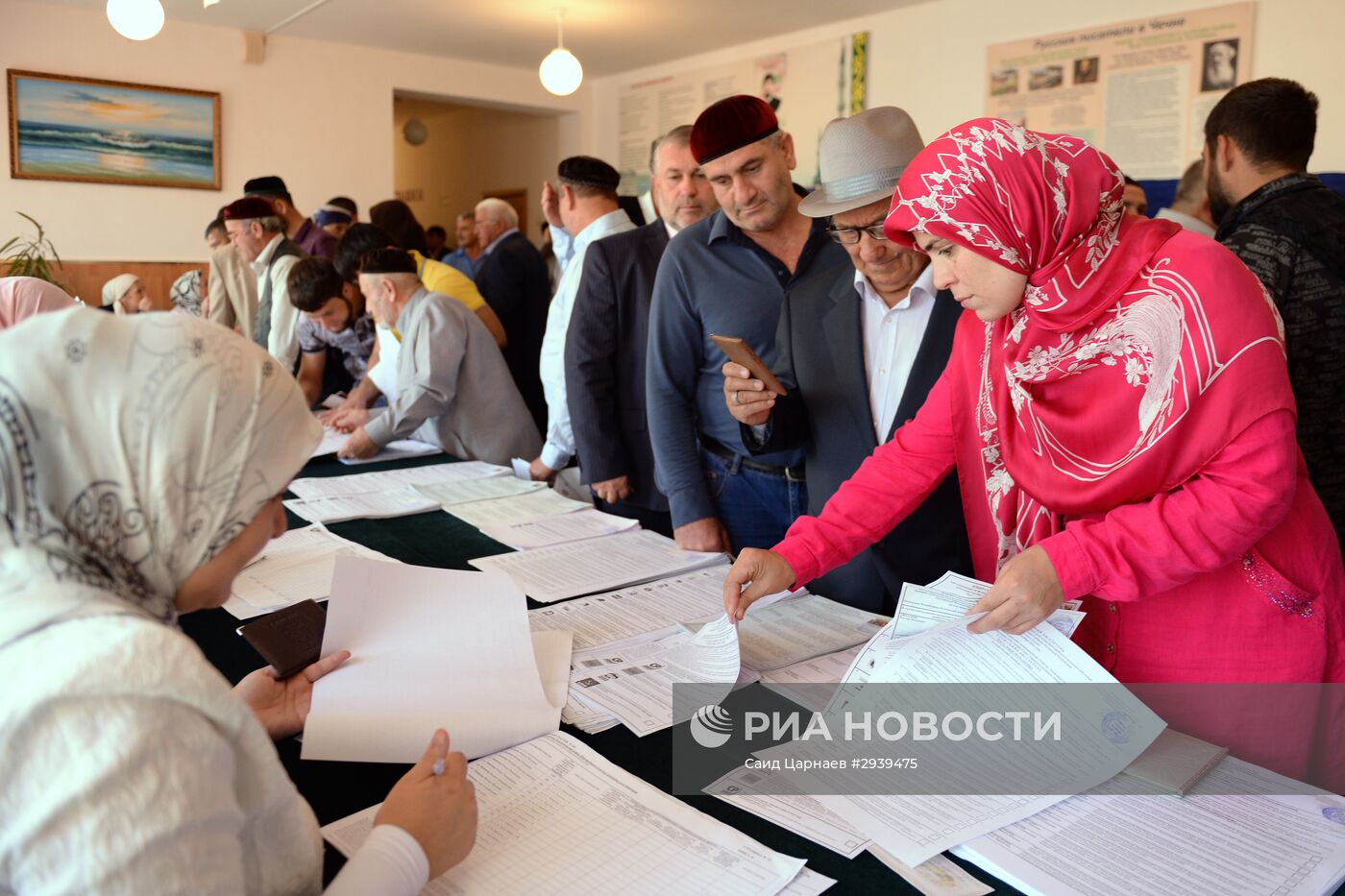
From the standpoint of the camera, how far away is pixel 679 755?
1147 mm

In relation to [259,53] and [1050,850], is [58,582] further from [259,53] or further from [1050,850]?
[259,53]

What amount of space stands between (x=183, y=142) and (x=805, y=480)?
24.5 ft

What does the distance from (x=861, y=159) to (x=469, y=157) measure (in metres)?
10.6

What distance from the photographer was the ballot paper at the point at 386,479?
→ 255cm

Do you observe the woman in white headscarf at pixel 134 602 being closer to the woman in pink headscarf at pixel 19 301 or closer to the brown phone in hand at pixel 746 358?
the brown phone in hand at pixel 746 358

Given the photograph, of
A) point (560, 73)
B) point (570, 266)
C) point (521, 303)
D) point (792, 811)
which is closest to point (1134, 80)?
point (560, 73)

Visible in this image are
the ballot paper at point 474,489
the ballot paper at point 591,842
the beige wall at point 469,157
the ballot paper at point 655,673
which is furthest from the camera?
the beige wall at point 469,157

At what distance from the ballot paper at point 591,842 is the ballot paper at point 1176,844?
23 cm

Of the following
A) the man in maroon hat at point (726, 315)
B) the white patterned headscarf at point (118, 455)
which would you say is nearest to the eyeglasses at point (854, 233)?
the man in maroon hat at point (726, 315)

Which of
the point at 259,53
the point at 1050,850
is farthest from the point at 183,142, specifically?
the point at 1050,850

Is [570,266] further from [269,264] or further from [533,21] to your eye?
[533,21]

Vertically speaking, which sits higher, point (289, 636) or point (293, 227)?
point (293, 227)

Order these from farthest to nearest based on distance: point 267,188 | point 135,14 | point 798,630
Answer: point 267,188, point 135,14, point 798,630

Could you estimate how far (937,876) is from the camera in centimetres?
93
